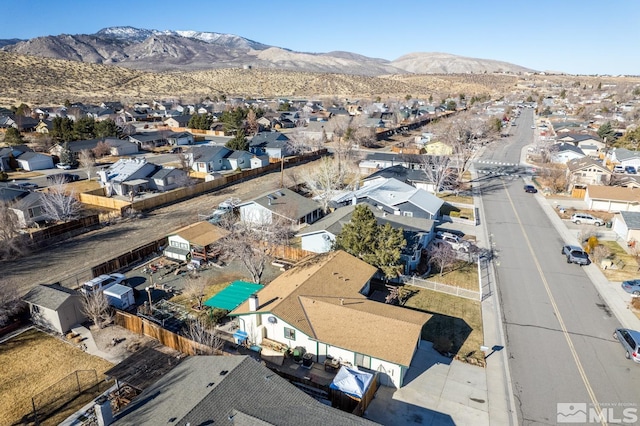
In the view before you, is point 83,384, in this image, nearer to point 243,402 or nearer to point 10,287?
point 243,402

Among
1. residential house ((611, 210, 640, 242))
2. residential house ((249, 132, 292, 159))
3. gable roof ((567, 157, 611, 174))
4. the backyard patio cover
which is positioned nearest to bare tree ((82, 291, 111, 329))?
the backyard patio cover

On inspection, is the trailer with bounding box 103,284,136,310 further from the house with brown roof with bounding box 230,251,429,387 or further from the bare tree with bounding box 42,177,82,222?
the bare tree with bounding box 42,177,82,222

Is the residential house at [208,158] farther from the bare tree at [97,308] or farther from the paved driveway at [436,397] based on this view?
the paved driveway at [436,397]

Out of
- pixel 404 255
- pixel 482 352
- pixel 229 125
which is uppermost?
pixel 229 125

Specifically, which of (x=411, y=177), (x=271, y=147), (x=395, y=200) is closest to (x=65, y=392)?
(x=395, y=200)

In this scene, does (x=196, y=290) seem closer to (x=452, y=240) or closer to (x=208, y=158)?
(x=452, y=240)

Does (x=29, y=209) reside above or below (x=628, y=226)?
above

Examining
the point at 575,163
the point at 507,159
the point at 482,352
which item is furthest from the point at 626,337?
the point at 507,159
